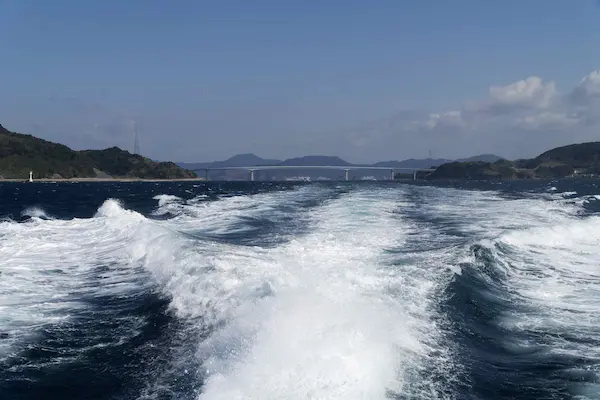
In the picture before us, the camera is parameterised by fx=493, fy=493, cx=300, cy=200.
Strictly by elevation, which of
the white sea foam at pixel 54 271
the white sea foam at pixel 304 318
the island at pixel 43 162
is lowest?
the white sea foam at pixel 54 271

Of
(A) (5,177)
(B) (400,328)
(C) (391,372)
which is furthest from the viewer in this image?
(A) (5,177)

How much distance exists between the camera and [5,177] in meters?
159

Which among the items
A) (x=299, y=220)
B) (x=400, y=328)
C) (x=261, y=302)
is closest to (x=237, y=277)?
(x=261, y=302)

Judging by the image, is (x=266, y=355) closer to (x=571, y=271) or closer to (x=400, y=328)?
(x=400, y=328)

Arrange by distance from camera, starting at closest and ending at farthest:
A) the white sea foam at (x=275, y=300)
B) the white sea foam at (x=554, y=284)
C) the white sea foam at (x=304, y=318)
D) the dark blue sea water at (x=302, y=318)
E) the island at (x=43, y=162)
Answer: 1. the white sea foam at (x=304, y=318)
2. the white sea foam at (x=275, y=300)
3. the dark blue sea water at (x=302, y=318)
4. the white sea foam at (x=554, y=284)
5. the island at (x=43, y=162)

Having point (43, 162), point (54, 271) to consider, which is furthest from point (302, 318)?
point (43, 162)

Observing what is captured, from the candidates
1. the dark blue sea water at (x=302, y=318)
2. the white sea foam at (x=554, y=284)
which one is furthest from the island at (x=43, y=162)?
the white sea foam at (x=554, y=284)

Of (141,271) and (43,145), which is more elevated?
(43,145)

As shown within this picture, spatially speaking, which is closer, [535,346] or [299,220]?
[535,346]

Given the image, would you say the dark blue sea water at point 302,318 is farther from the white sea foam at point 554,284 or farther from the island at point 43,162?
the island at point 43,162

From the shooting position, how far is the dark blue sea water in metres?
8.03

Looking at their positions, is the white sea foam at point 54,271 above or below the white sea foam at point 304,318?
below

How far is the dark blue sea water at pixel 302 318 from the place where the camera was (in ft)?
26.3

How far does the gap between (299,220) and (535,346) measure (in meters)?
21.2
